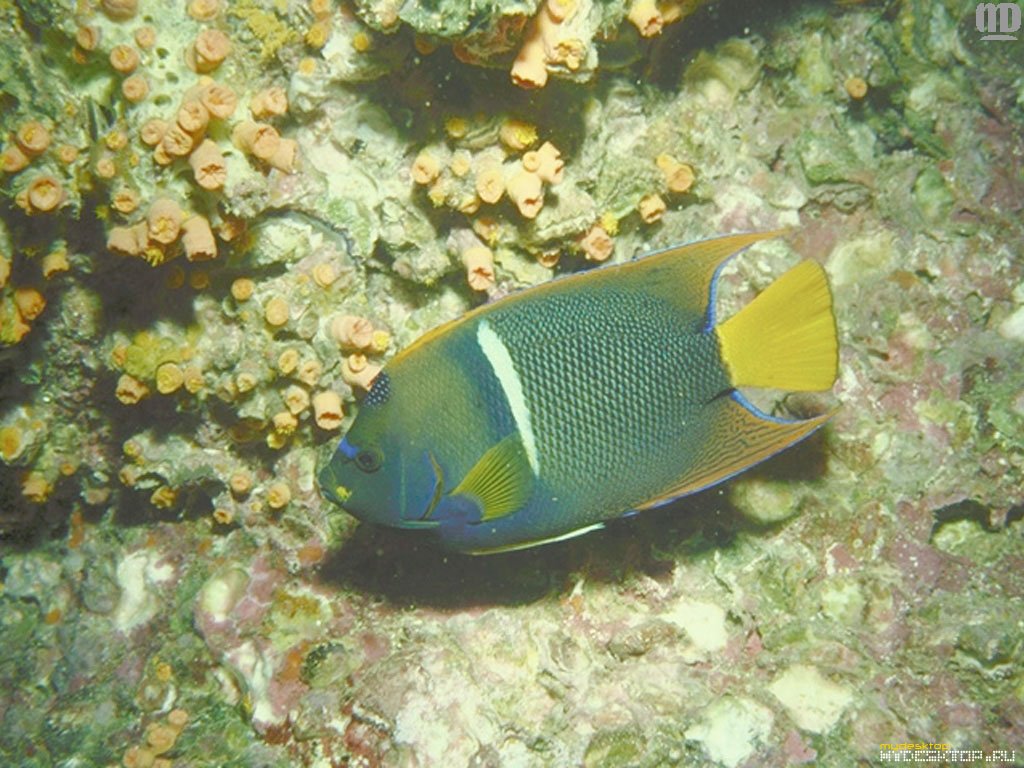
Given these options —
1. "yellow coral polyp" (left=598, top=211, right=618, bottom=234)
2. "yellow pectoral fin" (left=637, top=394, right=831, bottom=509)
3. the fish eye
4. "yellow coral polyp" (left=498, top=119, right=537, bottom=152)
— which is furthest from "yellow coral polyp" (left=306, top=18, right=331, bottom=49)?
"yellow pectoral fin" (left=637, top=394, right=831, bottom=509)

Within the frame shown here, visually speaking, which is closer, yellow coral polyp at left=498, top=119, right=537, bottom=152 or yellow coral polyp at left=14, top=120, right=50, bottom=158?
yellow coral polyp at left=14, top=120, right=50, bottom=158

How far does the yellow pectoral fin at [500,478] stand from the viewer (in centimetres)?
224

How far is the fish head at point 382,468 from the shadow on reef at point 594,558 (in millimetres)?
886

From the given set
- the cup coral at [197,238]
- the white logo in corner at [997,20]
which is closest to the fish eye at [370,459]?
the cup coral at [197,238]

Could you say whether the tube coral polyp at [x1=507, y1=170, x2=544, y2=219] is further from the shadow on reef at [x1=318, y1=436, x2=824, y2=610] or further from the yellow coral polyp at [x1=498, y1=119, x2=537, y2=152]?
the shadow on reef at [x1=318, y1=436, x2=824, y2=610]

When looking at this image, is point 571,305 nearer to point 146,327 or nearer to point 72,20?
point 146,327

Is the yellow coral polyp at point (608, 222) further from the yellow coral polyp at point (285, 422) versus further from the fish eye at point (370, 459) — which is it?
the yellow coral polyp at point (285, 422)

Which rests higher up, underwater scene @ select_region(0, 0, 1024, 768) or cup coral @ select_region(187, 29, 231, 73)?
cup coral @ select_region(187, 29, 231, 73)

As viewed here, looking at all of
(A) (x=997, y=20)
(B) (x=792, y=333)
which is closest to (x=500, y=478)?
(B) (x=792, y=333)

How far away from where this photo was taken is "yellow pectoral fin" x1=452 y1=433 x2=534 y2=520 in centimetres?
224

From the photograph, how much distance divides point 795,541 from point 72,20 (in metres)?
3.73

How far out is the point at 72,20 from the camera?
9.28 ft

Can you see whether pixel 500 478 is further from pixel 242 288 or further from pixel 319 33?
pixel 319 33

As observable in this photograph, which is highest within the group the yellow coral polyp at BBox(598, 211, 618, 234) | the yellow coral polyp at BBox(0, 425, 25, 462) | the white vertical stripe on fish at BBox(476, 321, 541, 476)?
the yellow coral polyp at BBox(598, 211, 618, 234)
